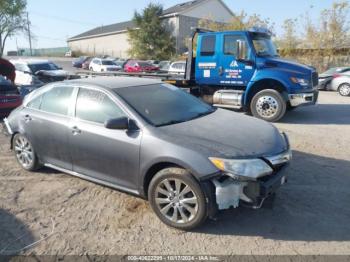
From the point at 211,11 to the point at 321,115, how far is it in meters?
42.3

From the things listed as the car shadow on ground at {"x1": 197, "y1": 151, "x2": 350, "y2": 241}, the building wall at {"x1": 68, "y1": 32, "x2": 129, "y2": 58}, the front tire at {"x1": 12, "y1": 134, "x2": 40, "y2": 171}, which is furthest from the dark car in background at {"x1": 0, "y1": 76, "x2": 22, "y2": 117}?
the building wall at {"x1": 68, "y1": 32, "x2": 129, "y2": 58}

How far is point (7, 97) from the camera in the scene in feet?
29.4

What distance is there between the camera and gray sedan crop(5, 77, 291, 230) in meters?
3.24

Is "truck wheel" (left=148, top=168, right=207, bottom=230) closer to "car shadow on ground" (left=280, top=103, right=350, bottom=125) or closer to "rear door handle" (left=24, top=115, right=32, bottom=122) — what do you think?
"rear door handle" (left=24, top=115, right=32, bottom=122)

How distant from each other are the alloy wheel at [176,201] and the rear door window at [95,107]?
1055mm

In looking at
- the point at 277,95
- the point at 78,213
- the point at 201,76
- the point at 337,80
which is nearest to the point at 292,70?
the point at 277,95

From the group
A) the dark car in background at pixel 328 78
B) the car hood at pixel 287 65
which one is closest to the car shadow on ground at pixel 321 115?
the car hood at pixel 287 65

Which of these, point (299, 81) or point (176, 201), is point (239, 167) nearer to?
point (176, 201)

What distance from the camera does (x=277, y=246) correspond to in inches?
125

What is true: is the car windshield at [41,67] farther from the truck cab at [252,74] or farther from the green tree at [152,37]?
the green tree at [152,37]

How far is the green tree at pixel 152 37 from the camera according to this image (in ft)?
138

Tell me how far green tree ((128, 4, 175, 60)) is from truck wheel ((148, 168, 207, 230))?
39663 millimetres

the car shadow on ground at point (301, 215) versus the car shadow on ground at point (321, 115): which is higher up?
the car shadow on ground at point (321, 115)

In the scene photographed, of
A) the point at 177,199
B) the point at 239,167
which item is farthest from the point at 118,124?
the point at 239,167
